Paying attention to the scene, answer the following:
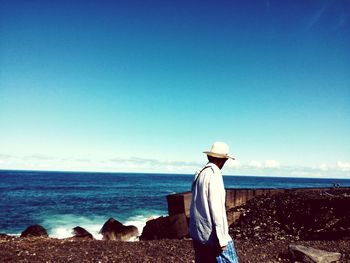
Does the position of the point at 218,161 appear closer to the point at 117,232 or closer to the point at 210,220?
the point at 210,220

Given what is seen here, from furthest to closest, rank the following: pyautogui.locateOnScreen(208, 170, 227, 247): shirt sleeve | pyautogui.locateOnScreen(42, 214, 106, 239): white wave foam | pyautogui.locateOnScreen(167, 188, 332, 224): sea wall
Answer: pyautogui.locateOnScreen(42, 214, 106, 239): white wave foam < pyautogui.locateOnScreen(167, 188, 332, 224): sea wall < pyautogui.locateOnScreen(208, 170, 227, 247): shirt sleeve

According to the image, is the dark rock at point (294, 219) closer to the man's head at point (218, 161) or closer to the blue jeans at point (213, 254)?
the blue jeans at point (213, 254)

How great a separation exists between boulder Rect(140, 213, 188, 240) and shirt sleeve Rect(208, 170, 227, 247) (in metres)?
7.38

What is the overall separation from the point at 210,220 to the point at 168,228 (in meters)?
7.48

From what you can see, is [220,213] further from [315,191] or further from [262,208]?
[315,191]

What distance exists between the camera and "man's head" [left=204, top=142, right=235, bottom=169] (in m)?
3.59

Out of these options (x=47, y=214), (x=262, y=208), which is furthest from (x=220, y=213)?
(x=47, y=214)

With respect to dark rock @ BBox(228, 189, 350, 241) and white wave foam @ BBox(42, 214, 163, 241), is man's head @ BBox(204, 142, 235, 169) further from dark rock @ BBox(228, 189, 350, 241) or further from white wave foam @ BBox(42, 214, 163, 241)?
white wave foam @ BBox(42, 214, 163, 241)

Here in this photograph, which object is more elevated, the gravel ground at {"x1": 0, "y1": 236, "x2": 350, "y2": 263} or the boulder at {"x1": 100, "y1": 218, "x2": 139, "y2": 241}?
the gravel ground at {"x1": 0, "y1": 236, "x2": 350, "y2": 263}

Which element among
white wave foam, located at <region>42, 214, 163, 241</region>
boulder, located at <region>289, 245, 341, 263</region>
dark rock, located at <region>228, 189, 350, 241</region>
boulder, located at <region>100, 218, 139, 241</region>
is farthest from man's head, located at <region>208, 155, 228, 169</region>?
white wave foam, located at <region>42, 214, 163, 241</region>

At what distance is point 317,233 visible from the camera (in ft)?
35.0

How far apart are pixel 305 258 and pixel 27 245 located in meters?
6.82

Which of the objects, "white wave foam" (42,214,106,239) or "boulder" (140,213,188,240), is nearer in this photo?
"boulder" (140,213,188,240)

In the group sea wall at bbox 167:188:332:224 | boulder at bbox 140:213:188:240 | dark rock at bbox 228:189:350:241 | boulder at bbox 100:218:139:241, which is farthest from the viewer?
boulder at bbox 100:218:139:241
